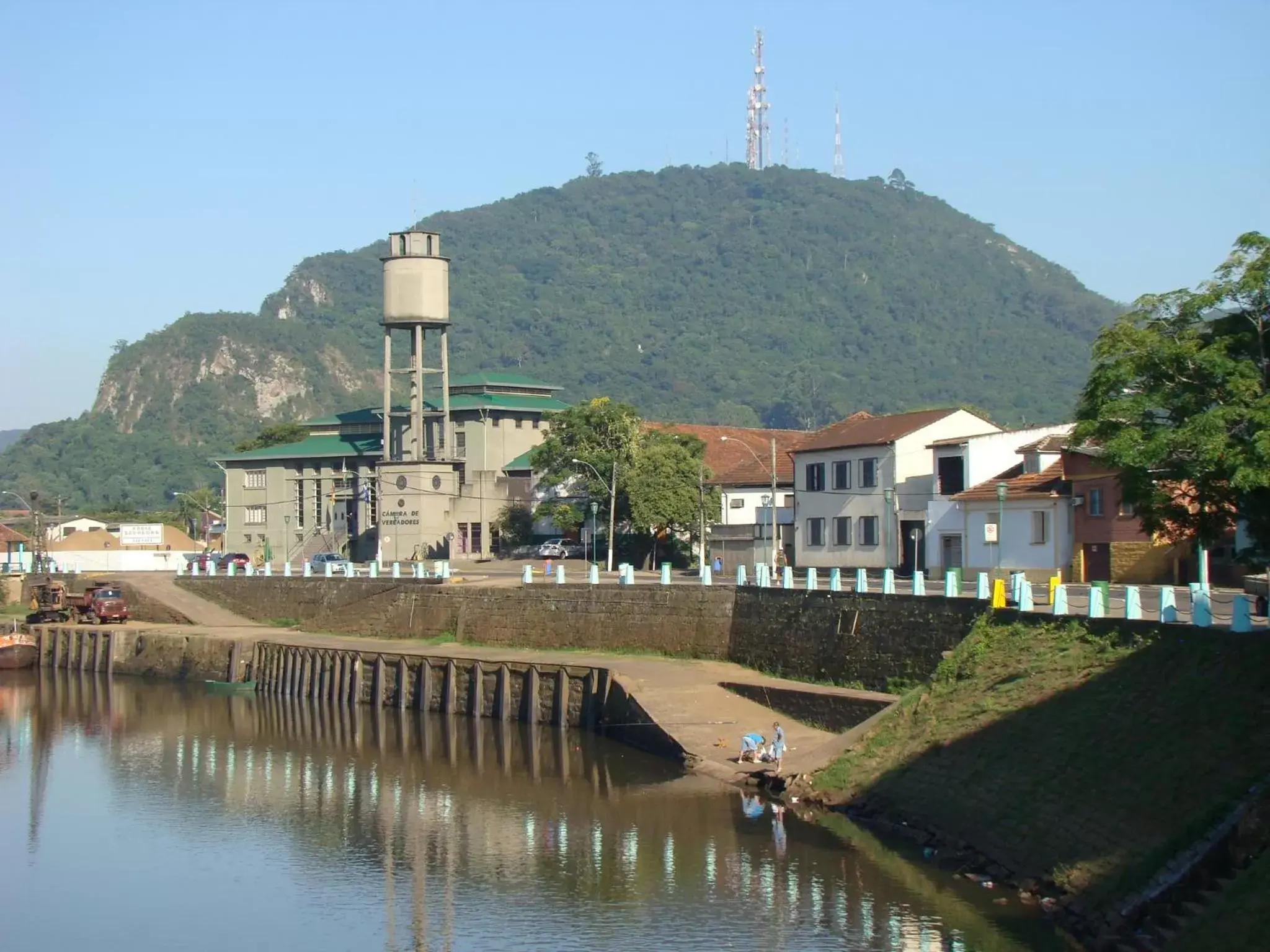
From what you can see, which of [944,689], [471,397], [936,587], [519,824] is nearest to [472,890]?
[519,824]

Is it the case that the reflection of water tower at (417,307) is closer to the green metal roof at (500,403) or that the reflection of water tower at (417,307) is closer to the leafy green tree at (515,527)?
the green metal roof at (500,403)

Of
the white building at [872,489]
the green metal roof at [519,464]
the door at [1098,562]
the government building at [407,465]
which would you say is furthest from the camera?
the green metal roof at [519,464]

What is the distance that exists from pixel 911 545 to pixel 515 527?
107 feet

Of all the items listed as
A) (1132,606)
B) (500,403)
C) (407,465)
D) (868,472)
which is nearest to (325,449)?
(500,403)

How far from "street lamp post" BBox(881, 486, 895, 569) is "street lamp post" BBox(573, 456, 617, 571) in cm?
1305

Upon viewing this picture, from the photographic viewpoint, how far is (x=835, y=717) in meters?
44.4

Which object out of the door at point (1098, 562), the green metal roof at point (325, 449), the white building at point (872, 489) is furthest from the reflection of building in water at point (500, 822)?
the green metal roof at point (325, 449)

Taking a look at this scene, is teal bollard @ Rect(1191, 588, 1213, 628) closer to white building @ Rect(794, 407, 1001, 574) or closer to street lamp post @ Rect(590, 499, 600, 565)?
white building @ Rect(794, 407, 1001, 574)

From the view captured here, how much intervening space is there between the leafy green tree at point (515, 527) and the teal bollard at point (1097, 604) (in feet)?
196

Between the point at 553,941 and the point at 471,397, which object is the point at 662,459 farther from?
the point at 553,941

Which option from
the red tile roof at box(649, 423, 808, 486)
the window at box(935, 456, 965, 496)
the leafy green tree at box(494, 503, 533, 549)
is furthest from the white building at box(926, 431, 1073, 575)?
the leafy green tree at box(494, 503, 533, 549)

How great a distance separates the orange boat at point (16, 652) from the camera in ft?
271

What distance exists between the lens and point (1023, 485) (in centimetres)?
5988

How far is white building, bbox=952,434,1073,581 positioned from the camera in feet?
188
